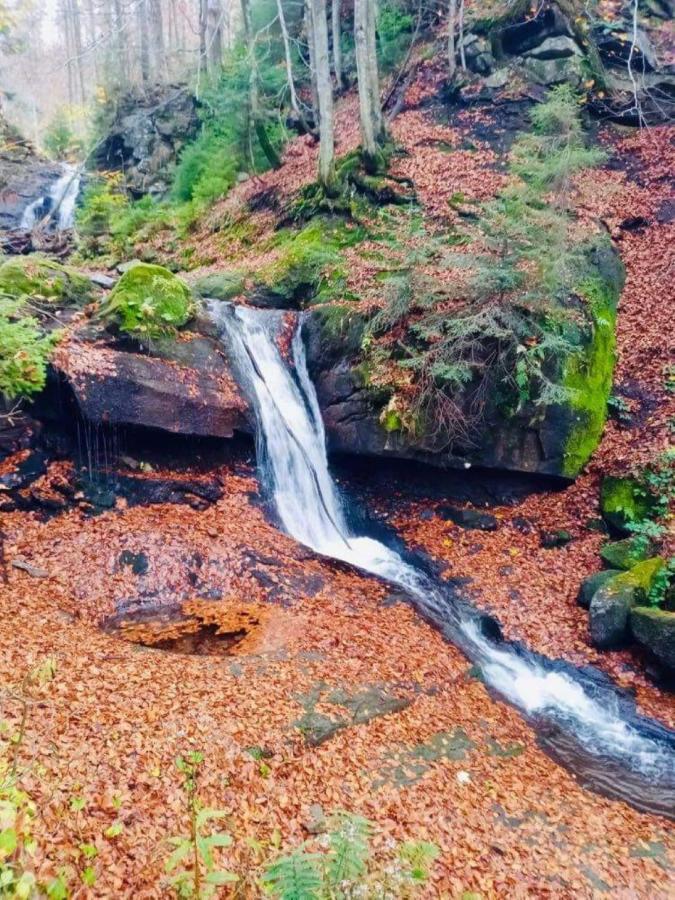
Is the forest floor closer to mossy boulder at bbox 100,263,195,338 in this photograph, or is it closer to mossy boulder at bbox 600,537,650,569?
mossy boulder at bbox 600,537,650,569

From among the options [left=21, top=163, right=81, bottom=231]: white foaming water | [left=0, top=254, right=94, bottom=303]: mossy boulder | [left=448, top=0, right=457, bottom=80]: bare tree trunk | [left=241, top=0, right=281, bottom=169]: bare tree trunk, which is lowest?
[left=0, top=254, right=94, bottom=303]: mossy boulder

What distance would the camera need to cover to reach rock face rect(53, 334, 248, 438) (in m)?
8.51

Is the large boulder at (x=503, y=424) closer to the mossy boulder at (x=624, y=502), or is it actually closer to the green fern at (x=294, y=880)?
the mossy boulder at (x=624, y=502)

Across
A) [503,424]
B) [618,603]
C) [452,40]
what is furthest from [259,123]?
[618,603]

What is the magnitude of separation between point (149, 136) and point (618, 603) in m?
22.9

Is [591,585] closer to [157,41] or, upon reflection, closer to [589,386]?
[589,386]

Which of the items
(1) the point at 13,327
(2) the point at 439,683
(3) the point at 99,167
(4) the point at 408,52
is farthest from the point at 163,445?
(3) the point at 99,167

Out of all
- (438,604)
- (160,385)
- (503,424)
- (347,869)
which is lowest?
(438,604)

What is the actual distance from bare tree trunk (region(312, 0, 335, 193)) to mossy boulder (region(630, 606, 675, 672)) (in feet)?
38.5

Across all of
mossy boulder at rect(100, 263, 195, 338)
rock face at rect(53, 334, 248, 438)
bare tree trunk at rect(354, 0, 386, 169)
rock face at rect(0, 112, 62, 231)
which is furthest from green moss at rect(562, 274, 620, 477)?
rock face at rect(0, 112, 62, 231)

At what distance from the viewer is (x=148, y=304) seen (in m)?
9.45

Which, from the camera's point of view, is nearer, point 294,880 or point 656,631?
point 294,880

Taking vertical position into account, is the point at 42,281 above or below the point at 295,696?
above

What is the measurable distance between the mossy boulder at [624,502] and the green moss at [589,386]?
75 cm
